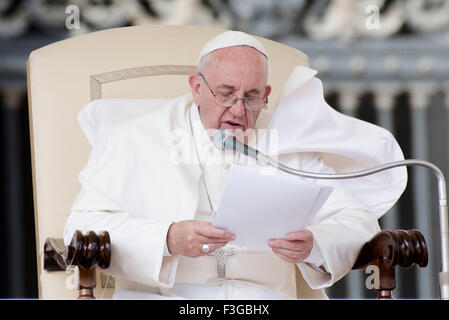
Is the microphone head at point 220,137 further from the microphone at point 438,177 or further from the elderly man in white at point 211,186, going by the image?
the microphone at point 438,177

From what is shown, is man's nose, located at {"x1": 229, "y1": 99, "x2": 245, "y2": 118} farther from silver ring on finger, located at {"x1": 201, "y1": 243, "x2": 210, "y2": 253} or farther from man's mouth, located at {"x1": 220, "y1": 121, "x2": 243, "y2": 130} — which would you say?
silver ring on finger, located at {"x1": 201, "y1": 243, "x2": 210, "y2": 253}

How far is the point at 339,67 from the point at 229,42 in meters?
1.82

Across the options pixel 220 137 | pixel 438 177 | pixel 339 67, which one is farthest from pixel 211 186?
pixel 339 67

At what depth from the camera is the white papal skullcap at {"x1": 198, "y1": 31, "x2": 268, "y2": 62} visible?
2969mm

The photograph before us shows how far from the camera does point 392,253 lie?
7.88 ft

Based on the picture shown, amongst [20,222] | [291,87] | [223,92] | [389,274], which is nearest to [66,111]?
[223,92]

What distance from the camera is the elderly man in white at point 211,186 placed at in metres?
2.65

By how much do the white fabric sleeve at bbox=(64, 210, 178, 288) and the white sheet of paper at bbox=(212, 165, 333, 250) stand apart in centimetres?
26

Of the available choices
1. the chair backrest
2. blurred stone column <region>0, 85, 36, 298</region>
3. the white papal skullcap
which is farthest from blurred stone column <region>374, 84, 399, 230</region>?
the white papal skullcap

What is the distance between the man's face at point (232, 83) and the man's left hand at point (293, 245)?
0.53 meters

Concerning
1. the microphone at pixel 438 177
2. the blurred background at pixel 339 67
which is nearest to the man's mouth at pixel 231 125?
the microphone at pixel 438 177

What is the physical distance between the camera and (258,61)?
2934 millimetres

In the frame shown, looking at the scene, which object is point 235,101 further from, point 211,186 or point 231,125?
point 211,186
